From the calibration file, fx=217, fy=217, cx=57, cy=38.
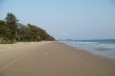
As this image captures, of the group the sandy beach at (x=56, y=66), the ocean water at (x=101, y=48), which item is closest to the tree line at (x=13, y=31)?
the ocean water at (x=101, y=48)

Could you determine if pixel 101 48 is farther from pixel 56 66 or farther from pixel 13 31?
pixel 13 31

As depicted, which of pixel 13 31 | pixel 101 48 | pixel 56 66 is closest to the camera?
pixel 56 66

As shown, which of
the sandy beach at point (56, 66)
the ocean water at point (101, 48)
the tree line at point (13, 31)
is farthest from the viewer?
the tree line at point (13, 31)

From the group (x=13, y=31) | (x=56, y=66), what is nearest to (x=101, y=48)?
(x=56, y=66)

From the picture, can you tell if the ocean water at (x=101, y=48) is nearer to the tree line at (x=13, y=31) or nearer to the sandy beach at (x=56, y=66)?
the sandy beach at (x=56, y=66)

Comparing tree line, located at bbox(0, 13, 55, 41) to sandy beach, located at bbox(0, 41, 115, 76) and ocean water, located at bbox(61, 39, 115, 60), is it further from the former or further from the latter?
sandy beach, located at bbox(0, 41, 115, 76)

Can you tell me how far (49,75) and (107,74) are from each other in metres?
2.28

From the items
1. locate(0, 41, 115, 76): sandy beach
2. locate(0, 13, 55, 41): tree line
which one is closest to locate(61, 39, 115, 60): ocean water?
locate(0, 41, 115, 76): sandy beach

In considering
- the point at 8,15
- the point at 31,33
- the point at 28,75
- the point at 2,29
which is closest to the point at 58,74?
the point at 28,75

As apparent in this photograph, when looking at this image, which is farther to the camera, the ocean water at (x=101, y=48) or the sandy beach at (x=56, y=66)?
the ocean water at (x=101, y=48)

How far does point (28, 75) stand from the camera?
857cm

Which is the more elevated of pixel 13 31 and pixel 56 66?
pixel 13 31

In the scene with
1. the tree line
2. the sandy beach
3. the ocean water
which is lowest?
the sandy beach

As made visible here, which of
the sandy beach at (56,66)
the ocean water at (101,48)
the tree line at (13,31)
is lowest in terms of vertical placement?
the sandy beach at (56,66)
